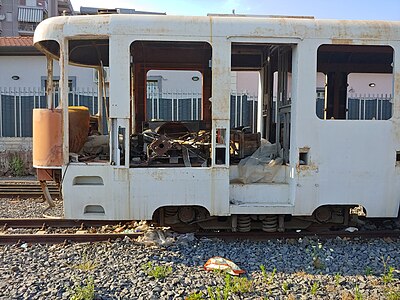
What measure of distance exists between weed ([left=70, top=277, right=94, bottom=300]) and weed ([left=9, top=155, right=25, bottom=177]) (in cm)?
1011

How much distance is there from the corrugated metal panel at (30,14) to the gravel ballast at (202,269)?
3782 centimetres

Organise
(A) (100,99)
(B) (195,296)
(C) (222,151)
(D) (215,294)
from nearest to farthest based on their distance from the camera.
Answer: (B) (195,296) < (D) (215,294) < (C) (222,151) < (A) (100,99)

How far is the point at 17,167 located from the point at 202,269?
10.2m

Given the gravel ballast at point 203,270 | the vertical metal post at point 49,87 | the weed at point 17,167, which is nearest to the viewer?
the gravel ballast at point 203,270

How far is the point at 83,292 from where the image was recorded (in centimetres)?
423

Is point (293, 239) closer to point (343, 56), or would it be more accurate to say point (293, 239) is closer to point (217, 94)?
point (217, 94)

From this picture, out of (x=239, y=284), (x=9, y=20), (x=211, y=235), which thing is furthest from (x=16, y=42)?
(x=9, y=20)

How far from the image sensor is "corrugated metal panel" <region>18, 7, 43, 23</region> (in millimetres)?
39125

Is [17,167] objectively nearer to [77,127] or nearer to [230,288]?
[77,127]

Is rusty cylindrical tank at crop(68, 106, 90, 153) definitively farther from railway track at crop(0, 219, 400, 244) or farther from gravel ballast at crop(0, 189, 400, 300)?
gravel ballast at crop(0, 189, 400, 300)

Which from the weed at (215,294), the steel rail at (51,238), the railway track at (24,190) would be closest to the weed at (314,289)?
the weed at (215,294)

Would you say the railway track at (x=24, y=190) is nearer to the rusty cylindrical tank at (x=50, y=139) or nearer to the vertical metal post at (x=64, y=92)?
the rusty cylindrical tank at (x=50, y=139)

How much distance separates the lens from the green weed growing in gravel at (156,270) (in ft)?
15.8

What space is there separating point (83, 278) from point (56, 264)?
2.16 ft
